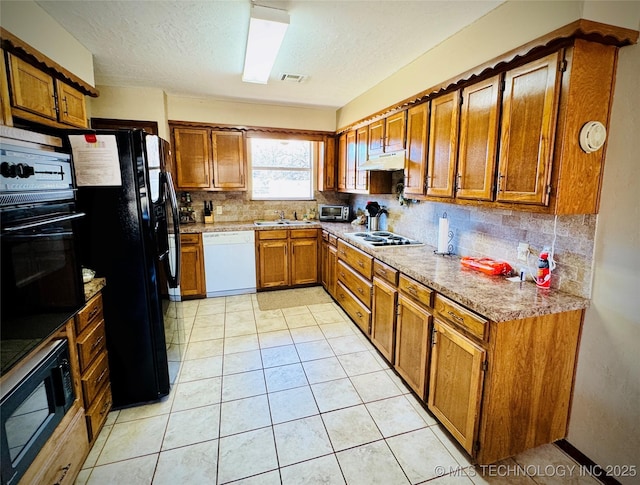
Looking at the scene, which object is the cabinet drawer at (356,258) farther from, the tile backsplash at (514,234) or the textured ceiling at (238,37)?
the textured ceiling at (238,37)

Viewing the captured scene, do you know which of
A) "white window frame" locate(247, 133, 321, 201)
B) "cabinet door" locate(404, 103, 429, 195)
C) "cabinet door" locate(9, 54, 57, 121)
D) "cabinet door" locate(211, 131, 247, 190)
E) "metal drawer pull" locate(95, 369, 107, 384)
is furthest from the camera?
"white window frame" locate(247, 133, 321, 201)

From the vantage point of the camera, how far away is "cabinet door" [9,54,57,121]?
176 centimetres

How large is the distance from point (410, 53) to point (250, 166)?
108 inches

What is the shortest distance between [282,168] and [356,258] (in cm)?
228

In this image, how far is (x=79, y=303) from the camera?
60.3 inches

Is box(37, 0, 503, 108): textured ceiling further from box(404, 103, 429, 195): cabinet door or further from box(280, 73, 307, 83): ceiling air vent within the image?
box(404, 103, 429, 195): cabinet door

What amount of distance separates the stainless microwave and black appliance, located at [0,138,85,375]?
3.42m

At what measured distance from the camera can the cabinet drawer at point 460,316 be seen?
1592mm

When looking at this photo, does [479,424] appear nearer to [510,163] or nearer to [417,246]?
[510,163]

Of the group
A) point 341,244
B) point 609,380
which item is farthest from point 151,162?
point 609,380

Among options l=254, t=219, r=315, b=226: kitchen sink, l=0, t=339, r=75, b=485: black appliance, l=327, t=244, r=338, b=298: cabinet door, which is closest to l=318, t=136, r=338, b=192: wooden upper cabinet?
l=254, t=219, r=315, b=226: kitchen sink

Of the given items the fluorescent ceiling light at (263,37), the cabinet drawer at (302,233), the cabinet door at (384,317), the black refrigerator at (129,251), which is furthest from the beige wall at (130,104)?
the cabinet door at (384,317)

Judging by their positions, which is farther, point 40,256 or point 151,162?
point 151,162

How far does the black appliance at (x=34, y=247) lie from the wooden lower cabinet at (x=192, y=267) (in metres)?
2.39
